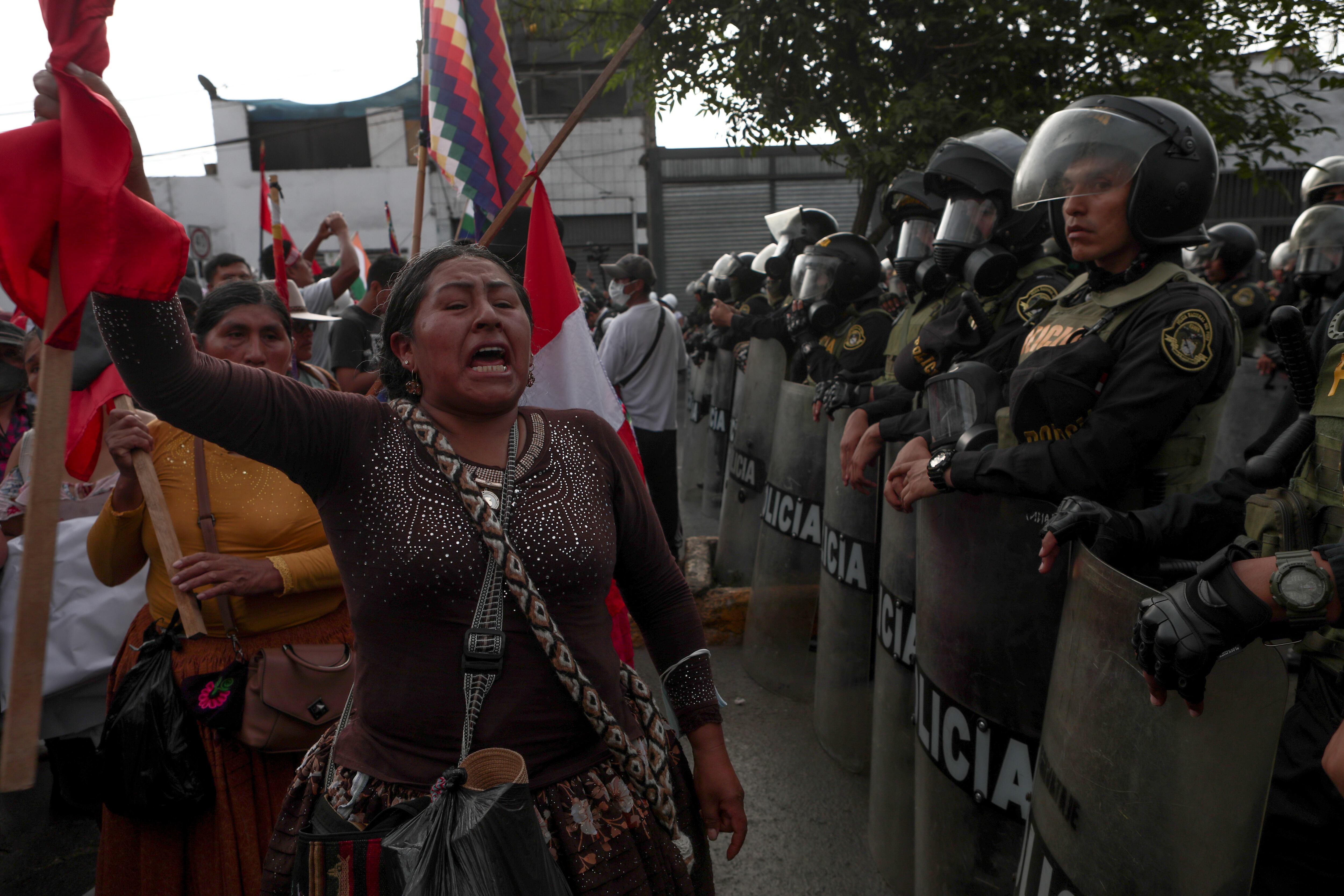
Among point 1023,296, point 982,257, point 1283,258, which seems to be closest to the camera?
point 1023,296

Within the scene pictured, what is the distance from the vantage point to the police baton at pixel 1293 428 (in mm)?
2059

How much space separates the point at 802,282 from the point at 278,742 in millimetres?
4186

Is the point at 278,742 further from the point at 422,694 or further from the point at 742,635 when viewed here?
the point at 742,635

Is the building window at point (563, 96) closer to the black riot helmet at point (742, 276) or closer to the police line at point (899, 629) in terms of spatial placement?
the black riot helmet at point (742, 276)

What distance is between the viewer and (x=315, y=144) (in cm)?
2723

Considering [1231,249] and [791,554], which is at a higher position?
[1231,249]

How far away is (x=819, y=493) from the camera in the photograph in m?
4.31

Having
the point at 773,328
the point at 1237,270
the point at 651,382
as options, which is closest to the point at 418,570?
the point at 651,382

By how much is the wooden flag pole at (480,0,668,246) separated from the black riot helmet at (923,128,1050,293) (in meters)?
1.55

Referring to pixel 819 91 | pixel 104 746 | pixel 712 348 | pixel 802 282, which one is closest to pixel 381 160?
pixel 712 348

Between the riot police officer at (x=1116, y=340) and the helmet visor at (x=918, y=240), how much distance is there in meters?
1.73

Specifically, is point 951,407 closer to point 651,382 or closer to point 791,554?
point 791,554

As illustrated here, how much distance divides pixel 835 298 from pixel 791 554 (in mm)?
1826

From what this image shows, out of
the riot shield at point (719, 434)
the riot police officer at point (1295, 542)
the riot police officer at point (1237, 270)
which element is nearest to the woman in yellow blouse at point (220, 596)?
the riot police officer at point (1295, 542)
